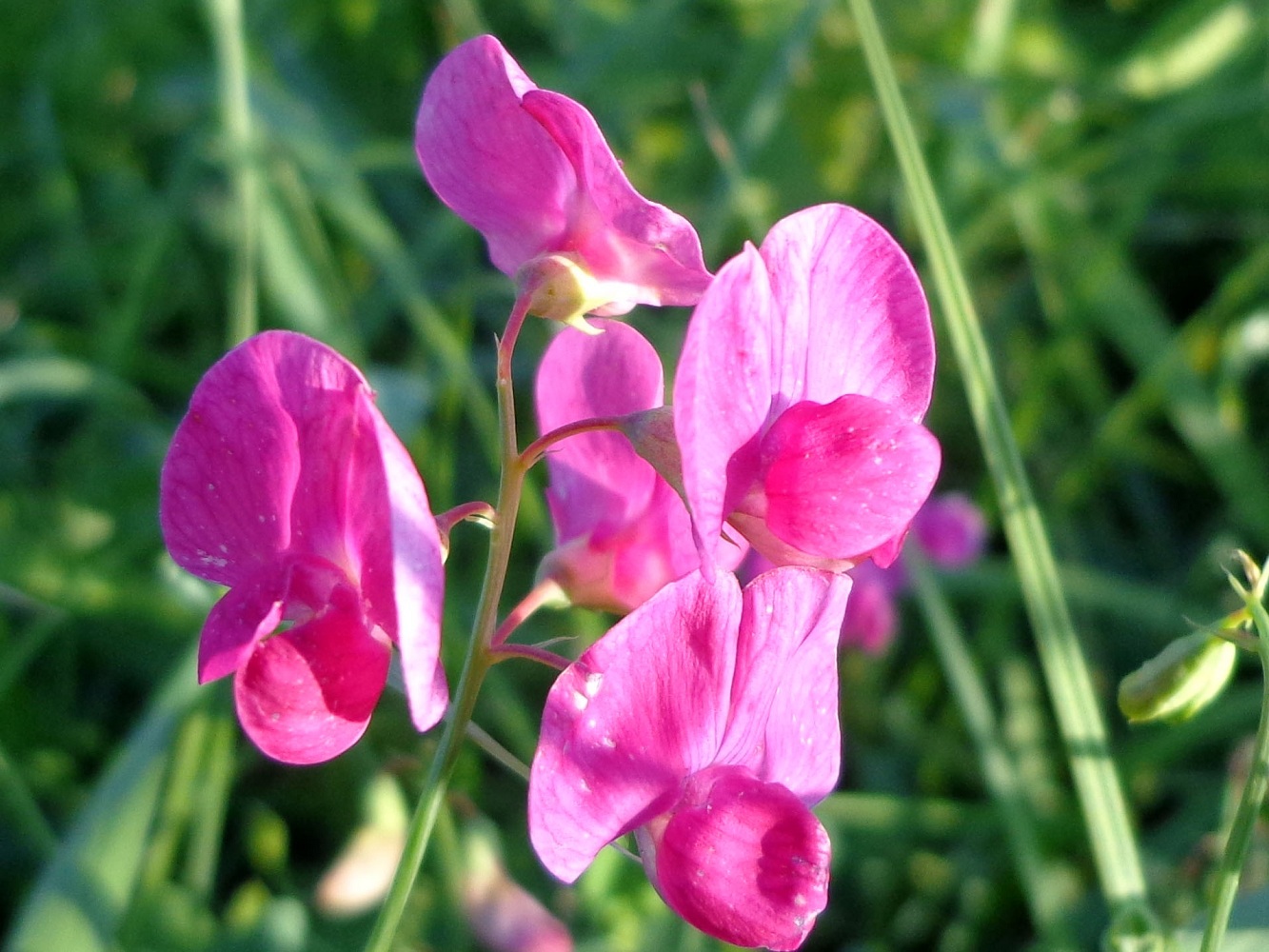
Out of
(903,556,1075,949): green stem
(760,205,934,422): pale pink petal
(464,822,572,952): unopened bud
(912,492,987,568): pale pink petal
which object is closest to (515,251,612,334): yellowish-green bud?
(760,205,934,422): pale pink petal

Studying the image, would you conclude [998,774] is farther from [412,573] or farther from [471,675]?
[412,573]

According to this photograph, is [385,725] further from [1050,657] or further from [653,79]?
[653,79]

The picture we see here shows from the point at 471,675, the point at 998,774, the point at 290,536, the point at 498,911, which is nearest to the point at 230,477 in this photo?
the point at 290,536

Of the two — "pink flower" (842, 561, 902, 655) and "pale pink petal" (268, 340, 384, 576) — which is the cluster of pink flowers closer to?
"pale pink petal" (268, 340, 384, 576)

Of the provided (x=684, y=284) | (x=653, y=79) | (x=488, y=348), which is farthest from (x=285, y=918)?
(x=653, y=79)

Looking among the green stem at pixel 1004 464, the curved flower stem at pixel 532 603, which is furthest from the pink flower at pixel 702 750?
the green stem at pixel 1004 464

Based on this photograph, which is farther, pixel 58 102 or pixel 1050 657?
pixel 58 102
